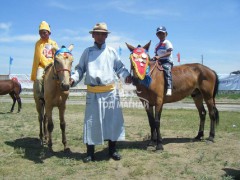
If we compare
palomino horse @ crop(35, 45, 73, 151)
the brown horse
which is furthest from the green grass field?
the brown horse

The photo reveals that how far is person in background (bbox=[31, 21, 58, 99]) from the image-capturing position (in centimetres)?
722

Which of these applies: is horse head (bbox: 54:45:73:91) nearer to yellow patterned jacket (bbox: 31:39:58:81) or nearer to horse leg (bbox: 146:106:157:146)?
yellow patterned jacket (bbox: 31:39:58:81)

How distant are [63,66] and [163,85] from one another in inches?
105

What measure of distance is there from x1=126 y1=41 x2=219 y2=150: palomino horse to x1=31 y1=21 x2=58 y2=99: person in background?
1983 millimetres

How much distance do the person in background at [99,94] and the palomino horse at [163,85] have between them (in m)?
0.70

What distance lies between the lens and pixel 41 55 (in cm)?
732

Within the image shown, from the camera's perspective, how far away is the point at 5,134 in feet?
29.1

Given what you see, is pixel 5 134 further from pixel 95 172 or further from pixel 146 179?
pixel 146 179

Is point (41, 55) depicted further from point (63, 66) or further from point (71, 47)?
point (63, 66)

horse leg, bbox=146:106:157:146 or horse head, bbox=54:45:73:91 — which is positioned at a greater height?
horse head, bbox=54:45:73:91

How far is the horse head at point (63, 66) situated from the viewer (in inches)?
222

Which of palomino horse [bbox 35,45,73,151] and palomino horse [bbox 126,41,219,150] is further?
palomino horse [bbox 126,41,219,150]

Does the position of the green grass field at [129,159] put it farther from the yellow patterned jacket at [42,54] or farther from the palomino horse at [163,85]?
the yellow patterned jacket at [42,54]

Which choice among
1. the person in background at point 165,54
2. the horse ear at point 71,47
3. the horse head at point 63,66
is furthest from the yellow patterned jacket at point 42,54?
the person in background at point 165,54
